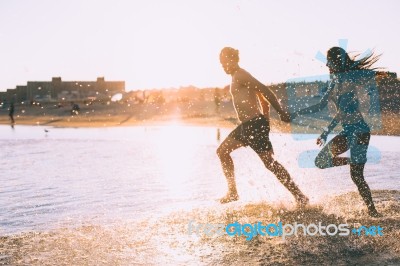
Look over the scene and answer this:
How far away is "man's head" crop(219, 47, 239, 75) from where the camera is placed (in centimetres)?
668

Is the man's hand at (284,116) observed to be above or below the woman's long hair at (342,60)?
below

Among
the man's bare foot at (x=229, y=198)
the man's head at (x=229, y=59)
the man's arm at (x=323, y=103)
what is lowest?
the man's bare foot at (x=229, y=198)

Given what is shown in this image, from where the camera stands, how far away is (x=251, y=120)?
21.1ft

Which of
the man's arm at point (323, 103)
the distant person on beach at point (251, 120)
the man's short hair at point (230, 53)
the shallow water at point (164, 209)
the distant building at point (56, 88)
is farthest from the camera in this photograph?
the distant building at point (56, 88)

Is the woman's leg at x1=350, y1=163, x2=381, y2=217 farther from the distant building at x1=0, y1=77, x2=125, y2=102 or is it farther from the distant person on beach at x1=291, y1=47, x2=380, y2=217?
the distant building at x1=0, y1=77, x2=125, y2=102

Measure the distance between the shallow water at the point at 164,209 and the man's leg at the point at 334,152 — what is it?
26.5 inches

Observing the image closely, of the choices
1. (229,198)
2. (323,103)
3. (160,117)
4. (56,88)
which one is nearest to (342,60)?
(323,103)

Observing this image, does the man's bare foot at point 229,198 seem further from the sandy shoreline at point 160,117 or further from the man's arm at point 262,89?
the sandy shoreline at point 160,117

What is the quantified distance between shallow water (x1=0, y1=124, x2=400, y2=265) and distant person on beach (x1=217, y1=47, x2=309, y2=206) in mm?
440

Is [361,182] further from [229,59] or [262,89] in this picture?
[229,59]

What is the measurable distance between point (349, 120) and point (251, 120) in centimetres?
126

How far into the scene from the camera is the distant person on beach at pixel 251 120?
21.0 feet

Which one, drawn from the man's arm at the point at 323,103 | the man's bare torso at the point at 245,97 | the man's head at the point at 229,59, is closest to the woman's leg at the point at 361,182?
the man's arm at the point at 323,103

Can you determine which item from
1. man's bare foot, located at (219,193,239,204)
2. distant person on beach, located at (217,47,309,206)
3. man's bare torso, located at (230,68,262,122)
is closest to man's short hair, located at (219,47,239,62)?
distant person on beach, located at (217,47,309,206)
